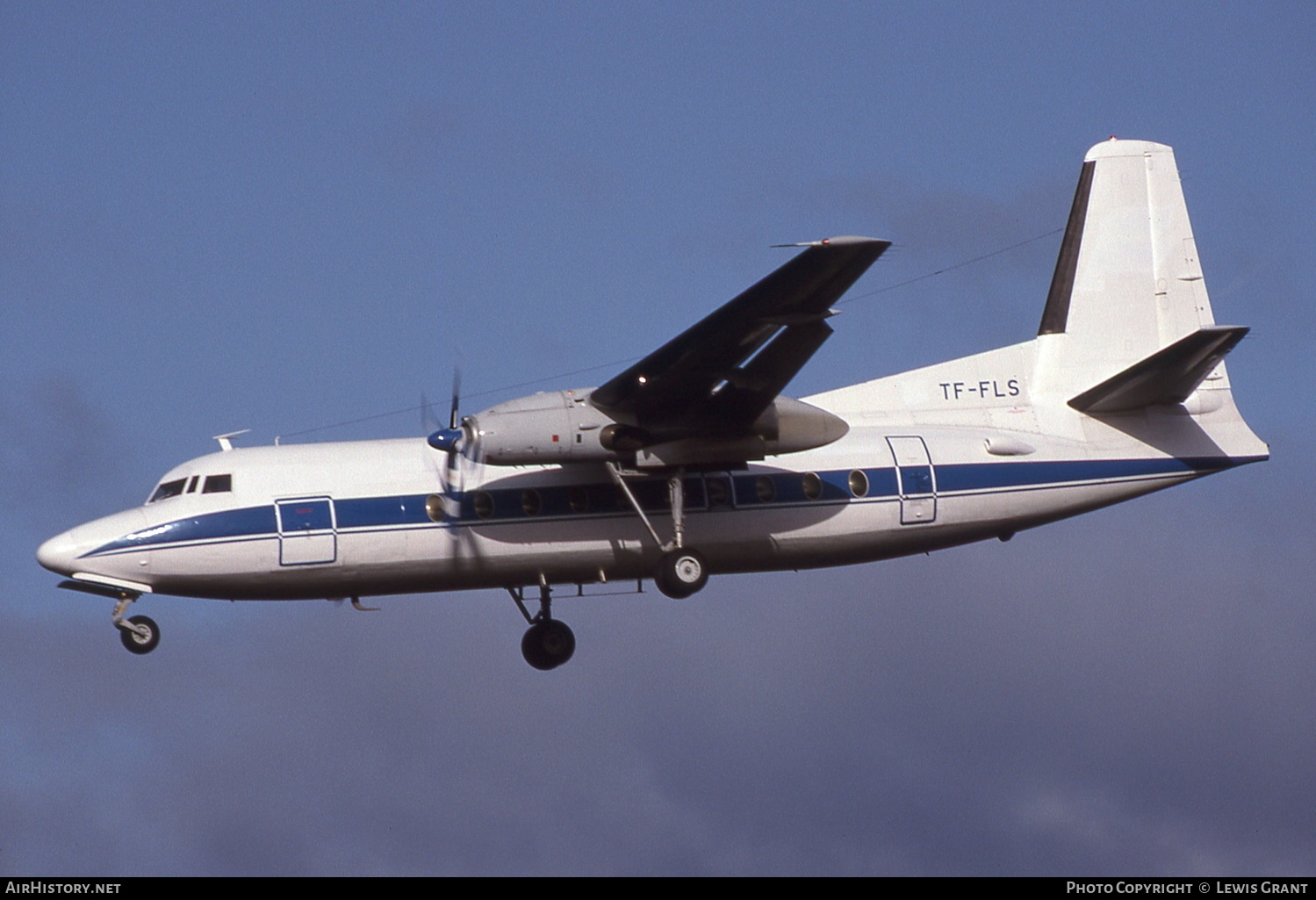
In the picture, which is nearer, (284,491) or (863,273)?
(863,273)

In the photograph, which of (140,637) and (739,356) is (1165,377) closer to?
(739,356)

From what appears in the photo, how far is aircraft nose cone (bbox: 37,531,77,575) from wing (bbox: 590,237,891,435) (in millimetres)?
5953

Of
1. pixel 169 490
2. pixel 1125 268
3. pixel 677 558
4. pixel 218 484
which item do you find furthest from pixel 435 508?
pixel 1125 268

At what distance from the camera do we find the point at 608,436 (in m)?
20.2

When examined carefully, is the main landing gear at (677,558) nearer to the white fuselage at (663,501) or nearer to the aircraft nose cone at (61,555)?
the white fuselage at (663,501)

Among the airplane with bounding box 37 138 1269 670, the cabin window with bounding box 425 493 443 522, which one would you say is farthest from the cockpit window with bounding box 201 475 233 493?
the cabin window with bounding box 425 493 443 522

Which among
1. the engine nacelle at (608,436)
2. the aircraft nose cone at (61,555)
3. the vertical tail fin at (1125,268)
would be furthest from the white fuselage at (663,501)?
the vertical tail fin at (1125,268)

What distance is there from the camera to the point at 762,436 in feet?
67.8

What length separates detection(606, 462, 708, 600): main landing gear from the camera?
20.8 metres

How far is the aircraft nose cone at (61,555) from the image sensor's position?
19859 millimetres

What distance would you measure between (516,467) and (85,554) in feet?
15.9
